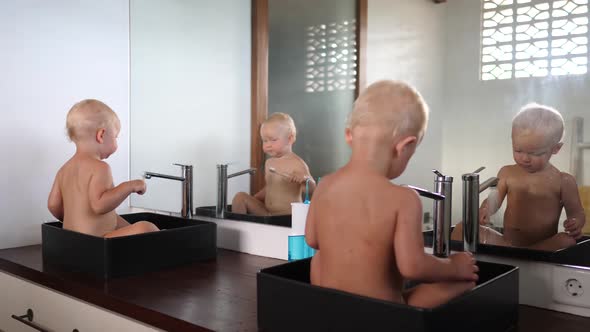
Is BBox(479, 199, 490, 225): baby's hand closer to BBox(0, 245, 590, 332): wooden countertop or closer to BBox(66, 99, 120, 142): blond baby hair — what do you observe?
BBox(0, 245, 590, 332): wooden countertop

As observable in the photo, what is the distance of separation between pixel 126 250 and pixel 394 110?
2.40 feet

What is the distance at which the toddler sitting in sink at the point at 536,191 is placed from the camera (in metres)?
0.98

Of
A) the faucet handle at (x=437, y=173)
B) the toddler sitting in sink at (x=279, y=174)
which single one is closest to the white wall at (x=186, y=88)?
the toddler sitting in sink at (x=279, y=174)

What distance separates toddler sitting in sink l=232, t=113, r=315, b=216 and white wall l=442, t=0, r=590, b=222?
413 mm

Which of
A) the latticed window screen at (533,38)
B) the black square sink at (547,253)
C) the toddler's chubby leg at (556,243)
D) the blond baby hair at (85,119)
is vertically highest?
the latticed window screen at (533,38)

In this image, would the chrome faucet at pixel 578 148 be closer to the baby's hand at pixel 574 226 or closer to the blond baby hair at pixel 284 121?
the baby's hand at pixel 574 226

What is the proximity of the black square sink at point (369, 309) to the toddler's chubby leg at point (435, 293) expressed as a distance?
0.06ft

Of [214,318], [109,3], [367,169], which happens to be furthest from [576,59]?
[109,3]

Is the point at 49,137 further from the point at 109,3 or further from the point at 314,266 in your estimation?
the point at 314,266

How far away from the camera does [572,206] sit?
3.20ft

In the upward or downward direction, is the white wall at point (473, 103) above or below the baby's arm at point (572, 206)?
above

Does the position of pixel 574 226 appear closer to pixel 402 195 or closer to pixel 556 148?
pixel 556 148

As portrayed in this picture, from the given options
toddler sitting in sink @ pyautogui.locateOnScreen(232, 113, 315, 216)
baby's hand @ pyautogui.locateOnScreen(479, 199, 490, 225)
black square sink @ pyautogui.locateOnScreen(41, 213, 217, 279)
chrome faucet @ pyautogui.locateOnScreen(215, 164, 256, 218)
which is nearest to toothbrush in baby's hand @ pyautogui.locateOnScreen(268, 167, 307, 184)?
toddler sitting in sink @ pyautogui.locateOnScreen(232, 113, 315, 216)

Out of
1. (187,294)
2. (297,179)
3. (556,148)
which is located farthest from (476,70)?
(187,294)
